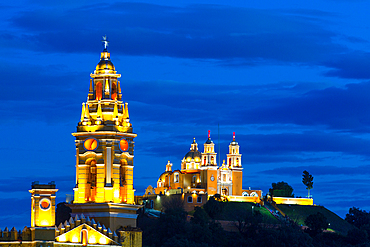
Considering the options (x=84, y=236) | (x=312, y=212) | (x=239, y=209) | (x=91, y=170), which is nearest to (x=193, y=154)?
(x=239, y=209)

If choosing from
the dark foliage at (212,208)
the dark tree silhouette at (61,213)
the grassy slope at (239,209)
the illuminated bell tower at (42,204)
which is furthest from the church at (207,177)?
the illuminated bell tower at (42,204)

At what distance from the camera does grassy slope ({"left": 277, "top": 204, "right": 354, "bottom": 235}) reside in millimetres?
161750

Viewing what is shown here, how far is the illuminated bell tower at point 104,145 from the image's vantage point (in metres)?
61.9

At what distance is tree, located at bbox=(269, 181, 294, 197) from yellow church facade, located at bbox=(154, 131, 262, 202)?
26.4 ft

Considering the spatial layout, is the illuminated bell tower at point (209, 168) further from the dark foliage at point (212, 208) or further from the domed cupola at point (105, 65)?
the domed cupola at point (105, 65)

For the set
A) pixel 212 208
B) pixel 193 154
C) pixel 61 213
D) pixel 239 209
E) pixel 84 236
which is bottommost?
pixel 84 236

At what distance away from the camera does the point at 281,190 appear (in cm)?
18662

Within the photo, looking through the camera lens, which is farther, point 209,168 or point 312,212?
point 209,168

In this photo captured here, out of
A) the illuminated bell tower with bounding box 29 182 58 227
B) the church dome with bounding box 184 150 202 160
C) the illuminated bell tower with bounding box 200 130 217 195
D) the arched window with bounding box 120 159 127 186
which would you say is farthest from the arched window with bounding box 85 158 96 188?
the church dome with bounding box 184 150 202 160

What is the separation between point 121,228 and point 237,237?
65.4m

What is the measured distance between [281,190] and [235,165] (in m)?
12.3

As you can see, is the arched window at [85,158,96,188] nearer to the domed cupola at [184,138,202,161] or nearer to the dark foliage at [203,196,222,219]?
the dark foliage at [203,196,222,219]

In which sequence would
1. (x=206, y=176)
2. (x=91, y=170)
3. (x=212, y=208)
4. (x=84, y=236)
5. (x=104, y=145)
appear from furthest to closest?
(x=206, y=176), (x=212, y=208), (x=91, y=170), (x=104, y=145), (x=84, y=236)

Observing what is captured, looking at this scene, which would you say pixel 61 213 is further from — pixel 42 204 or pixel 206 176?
pixel 206 176
